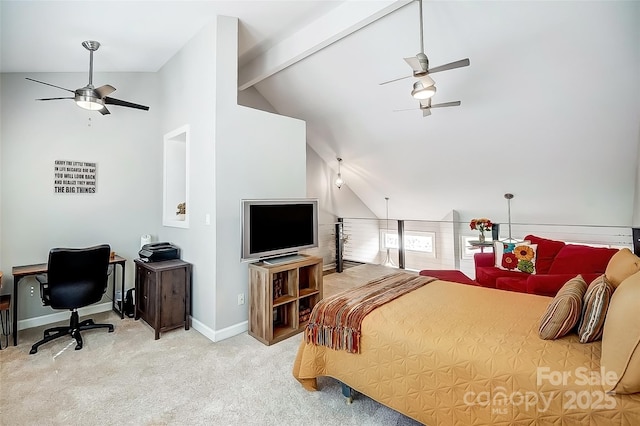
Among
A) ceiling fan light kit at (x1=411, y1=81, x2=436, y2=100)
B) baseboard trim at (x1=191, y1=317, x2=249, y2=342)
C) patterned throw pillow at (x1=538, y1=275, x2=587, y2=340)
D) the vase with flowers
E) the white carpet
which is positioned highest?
ceiling fan light kit at (x1=411, y1=81, x2=436, y2=100)

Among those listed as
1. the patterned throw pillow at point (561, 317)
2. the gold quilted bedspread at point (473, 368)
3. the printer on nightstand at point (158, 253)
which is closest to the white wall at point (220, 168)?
the printer on nightstand at point (158, 253)

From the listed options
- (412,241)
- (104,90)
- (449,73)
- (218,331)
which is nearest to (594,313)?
(218,331)

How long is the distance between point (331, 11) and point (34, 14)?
2.65 metres

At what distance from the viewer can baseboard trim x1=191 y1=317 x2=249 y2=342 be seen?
299cm

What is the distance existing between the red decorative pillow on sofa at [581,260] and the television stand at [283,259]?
268 cm

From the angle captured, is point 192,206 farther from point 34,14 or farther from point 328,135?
point 328,135

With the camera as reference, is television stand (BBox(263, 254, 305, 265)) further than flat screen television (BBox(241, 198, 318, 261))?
Yes

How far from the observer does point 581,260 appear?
9.51ft

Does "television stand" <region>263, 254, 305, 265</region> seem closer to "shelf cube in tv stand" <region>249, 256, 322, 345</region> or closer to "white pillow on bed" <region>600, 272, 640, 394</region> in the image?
"shelf cube in tv stand" <region>249, 256, 322, 345</region>

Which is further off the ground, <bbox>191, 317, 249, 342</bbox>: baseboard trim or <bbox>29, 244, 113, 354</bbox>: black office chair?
<bbox>29, 244, 113, 354</bbox>: black office chair

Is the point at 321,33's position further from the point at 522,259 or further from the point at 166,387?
the point at 166,387

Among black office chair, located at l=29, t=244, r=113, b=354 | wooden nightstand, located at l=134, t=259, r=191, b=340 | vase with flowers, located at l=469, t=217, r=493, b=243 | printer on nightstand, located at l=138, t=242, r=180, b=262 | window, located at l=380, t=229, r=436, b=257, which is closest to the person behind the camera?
black office chair, located at l=29, t=244, r=113, b=354

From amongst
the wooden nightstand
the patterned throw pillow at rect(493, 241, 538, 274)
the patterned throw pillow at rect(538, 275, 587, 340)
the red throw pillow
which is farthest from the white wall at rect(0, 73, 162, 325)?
the red throw pillow

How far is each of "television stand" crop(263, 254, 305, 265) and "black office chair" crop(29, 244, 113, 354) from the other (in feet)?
5.26
